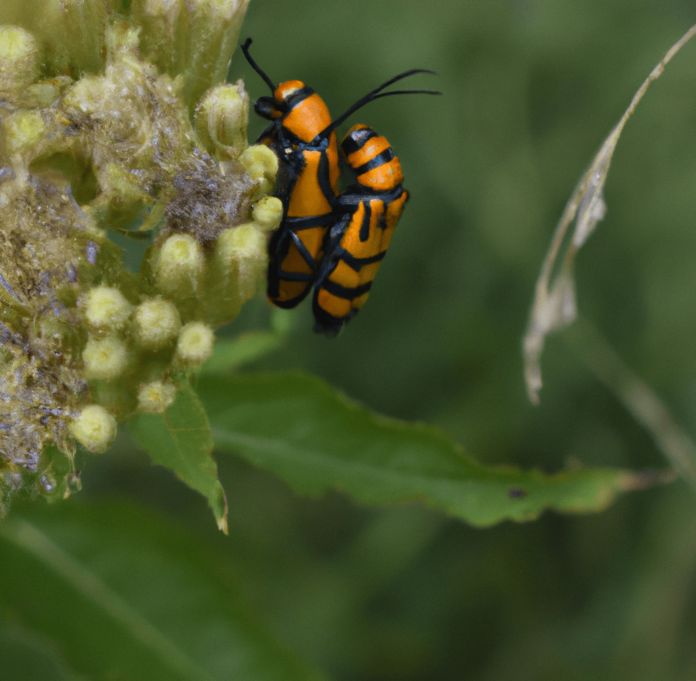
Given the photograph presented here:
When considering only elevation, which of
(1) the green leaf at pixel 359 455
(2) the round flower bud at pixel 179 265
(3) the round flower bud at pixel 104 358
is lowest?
(1) the green leaf at pixel 359 455

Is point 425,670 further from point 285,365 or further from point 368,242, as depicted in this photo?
point 368,242

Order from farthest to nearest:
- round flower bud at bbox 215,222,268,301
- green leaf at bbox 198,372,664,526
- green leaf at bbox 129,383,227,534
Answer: green leaf at bbox 198,372,664,526, round flower bud at bbox 215,222,268,301, green leaf at bbox 129,383,227,534

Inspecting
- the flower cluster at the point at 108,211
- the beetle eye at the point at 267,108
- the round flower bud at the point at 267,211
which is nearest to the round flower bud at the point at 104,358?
the flower cluster at the point at 108,211

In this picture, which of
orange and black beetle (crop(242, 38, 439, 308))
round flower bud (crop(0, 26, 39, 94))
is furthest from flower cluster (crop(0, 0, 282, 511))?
orange and black beetle (crop(242, 38, 439, 308))

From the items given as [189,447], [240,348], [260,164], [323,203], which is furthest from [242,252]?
[240,348]

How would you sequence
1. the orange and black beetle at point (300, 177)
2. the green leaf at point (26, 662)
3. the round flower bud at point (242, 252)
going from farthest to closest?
the green leaf at point (26, 662) < the orange and black beetle at point (300, 177) < the round flower bud at point (242, 252)

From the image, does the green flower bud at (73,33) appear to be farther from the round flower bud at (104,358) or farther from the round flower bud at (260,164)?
the round flower bud at (104,358)

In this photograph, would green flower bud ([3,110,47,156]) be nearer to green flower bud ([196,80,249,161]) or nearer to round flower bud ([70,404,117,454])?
green flower bud ([196,80,249,161])

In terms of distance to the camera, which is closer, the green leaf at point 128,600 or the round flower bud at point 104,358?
the round flower bud at point 104,358
